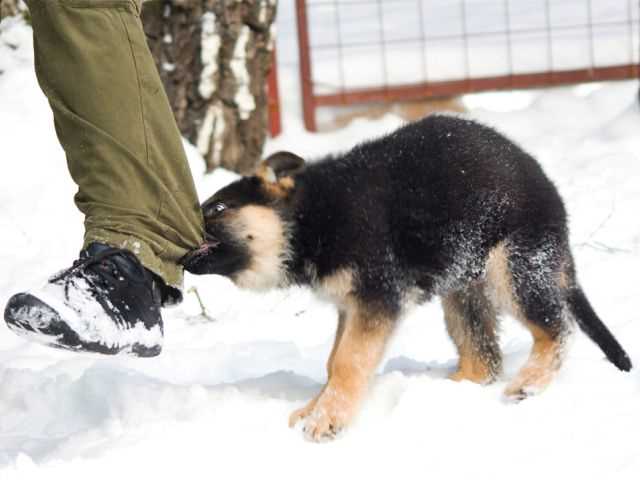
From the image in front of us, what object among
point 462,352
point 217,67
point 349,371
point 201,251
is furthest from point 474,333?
point 217,67

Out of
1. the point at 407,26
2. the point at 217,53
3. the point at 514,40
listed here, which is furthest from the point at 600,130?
the point at 217,53

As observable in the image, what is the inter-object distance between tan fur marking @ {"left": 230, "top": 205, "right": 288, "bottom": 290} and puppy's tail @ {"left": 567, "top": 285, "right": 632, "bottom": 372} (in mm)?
921

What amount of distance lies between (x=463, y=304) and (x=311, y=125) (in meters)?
3.65

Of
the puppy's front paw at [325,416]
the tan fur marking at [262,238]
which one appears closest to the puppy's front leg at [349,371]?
the puppy's front paw at [325,416]

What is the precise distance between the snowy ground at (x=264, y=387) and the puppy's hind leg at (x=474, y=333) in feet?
0.38

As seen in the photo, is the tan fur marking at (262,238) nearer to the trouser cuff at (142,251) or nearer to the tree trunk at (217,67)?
the trouser cuff at (142,251)

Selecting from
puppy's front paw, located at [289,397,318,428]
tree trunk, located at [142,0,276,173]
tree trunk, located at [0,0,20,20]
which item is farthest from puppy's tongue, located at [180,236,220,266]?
tree trunk, located at [0,0,20,20]

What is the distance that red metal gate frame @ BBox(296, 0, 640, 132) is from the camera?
6906 millimetres

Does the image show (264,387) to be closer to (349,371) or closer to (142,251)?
(349,371)

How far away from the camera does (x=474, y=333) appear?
337 cm

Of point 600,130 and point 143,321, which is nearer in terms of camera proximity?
point 143,321

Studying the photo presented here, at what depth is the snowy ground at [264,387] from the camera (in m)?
2.47

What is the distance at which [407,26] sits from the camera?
7191 millimetres

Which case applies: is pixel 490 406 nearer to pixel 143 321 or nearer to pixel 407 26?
pixel 143 321
